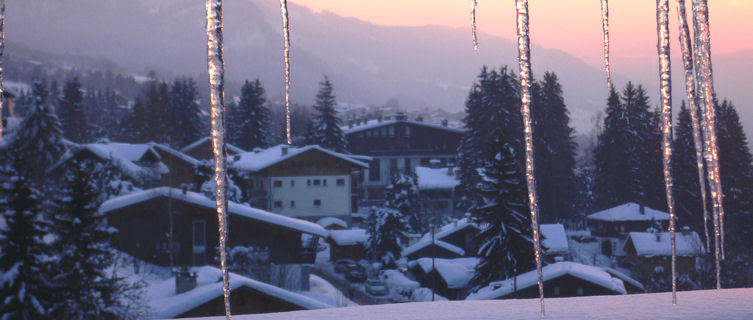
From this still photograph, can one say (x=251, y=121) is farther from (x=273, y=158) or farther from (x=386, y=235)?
(x=386, y=235)

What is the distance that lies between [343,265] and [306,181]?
1239 cm

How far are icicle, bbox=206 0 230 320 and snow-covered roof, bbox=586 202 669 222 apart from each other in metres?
50.8

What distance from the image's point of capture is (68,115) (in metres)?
78.4

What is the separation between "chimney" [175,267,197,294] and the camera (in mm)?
19469

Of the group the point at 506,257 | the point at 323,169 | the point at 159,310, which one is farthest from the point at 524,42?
the point at 323,169

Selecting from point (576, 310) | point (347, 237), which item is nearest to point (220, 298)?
point (576, 310)

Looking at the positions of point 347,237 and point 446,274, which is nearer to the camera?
point 446,274

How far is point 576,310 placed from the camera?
8.35 m

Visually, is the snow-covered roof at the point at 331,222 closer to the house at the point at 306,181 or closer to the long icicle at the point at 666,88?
the house at the point at 306,181

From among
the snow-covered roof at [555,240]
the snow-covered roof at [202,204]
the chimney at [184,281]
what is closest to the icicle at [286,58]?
the chimney at [184,281]

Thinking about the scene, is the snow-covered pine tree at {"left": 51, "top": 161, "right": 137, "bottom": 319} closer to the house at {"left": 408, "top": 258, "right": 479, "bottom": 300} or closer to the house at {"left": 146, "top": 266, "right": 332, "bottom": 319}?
the house at {"left": 146, "top": 266, "right": 332, "bottom": 319}

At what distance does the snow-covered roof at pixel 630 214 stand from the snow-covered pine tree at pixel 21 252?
4640 cm

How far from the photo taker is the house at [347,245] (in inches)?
1940

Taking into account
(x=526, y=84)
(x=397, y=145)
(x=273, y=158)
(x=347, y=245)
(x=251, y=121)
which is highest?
(x=251, y=121)
